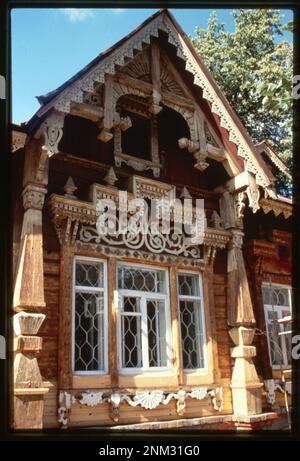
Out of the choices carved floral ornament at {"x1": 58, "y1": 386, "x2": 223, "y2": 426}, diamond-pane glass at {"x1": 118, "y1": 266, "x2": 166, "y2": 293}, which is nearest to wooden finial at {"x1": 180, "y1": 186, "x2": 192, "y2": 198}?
diamond-pane glass at {"x1": 118, "y1": 266, "x2": 166, "y2": 293}

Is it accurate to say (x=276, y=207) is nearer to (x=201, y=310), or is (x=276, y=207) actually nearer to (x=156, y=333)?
(x=201, y=310)

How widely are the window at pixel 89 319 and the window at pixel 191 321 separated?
1402 mm

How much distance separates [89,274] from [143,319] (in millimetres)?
1012

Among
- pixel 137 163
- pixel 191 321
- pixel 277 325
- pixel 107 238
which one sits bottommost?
pixel 277 325

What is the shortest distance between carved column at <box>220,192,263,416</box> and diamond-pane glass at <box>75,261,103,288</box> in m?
2.22

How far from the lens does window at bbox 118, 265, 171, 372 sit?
21.1 ft

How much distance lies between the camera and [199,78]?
700cm

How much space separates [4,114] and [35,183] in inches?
55.1

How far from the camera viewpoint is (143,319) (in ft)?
21.4

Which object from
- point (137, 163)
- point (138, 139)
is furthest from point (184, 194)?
point (138, 139)

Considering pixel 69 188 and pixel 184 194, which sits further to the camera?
pixel 184 194

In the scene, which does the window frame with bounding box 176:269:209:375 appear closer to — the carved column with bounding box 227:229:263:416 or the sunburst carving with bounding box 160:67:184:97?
the carved column with bounding box 227:229:263:416
